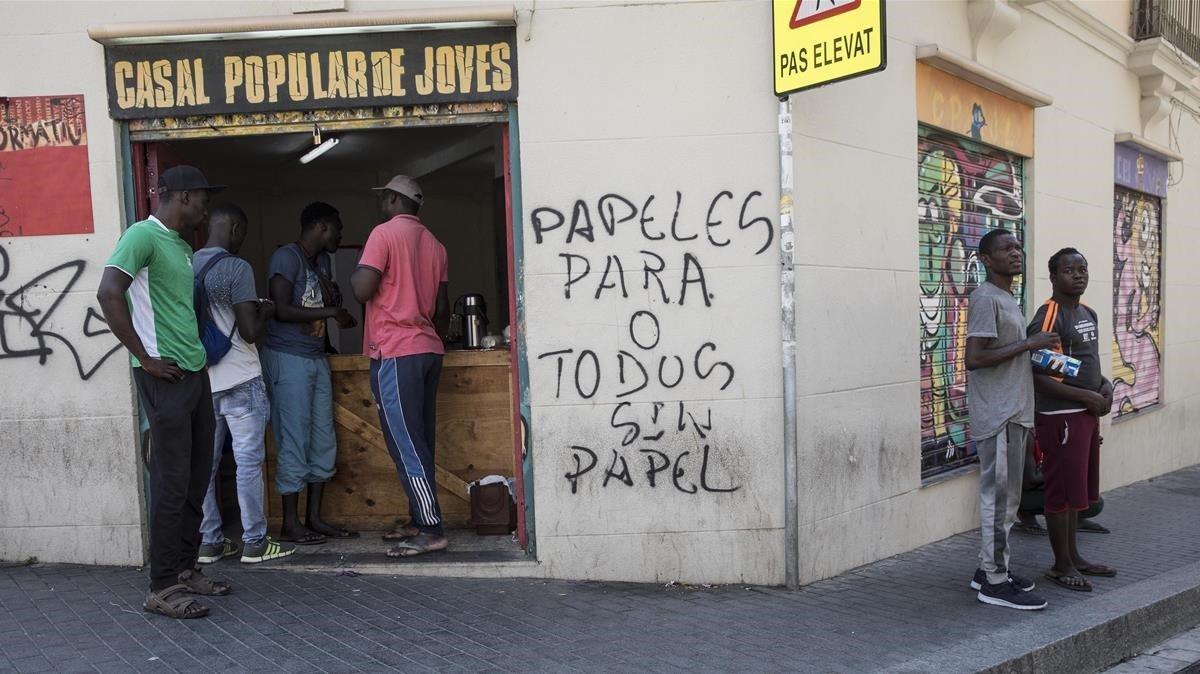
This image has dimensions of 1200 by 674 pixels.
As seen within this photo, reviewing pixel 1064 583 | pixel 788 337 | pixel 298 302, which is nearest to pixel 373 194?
pixel 298 302

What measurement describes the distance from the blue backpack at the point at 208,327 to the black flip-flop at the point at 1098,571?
5.04m

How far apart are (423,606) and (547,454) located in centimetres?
104

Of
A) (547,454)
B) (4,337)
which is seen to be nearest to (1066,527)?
(547,454)

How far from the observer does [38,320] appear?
5.25 metres

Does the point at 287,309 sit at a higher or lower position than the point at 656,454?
higher

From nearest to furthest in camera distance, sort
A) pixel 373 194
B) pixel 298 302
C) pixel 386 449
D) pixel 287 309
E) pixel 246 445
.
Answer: pixel 246 445 → pixel 287 309 → pixel 298 302 → pixel 386 449 → pixel 373 194

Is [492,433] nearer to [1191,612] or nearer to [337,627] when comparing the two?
[337,627]

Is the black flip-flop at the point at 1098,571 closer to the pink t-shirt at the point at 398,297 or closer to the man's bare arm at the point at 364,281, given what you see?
the pink t-shirt at the point at 398,297

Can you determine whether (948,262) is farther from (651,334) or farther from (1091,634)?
(1091,634)

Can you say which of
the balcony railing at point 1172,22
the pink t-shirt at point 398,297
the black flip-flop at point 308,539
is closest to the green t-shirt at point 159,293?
the pink t-shirt at point 398,297

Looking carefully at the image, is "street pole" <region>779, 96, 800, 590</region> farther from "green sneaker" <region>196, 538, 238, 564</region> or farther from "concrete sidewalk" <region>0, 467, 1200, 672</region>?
"green sneaker" <region>196, 538, 238, 564</region>

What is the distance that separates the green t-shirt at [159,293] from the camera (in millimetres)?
4258

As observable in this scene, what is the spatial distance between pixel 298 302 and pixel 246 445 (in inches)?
36.5

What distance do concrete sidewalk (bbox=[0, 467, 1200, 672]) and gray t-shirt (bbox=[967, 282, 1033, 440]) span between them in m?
0.99
